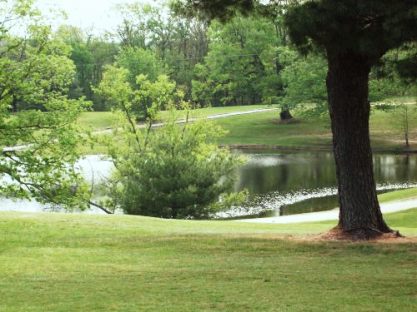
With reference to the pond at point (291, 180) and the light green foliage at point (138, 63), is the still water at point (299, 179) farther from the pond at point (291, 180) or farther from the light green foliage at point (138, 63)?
the light green foliage at point (138, 63)

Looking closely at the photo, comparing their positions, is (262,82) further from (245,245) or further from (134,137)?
(245,245)

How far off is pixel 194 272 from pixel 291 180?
1099 inches

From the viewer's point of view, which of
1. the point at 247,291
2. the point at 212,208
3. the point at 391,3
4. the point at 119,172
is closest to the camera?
the point at 247,291

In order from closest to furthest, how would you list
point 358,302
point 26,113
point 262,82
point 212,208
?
1. point 358,302
2. point 26,113
3. point 212,208
4. point 262,82

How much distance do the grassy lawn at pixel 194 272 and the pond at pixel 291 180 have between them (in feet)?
50.9

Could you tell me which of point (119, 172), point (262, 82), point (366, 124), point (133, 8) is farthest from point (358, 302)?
point (133, 8)

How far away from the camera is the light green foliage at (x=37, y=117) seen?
Result: 15086 millimetres

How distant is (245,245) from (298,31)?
376cm

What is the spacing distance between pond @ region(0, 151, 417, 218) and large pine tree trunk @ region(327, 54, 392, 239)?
1530cm

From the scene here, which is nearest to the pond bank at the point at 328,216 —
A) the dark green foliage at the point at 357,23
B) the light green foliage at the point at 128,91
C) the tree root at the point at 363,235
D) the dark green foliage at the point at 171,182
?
the dark green foliage at the point at 171,182

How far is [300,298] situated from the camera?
6746mm

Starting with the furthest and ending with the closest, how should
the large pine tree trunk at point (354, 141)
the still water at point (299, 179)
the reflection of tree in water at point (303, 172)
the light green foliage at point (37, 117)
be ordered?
the reflection of tree in water at point (303, 172) → the still water at point (299, 179) → the light green foliage at point (37, 117) → the large pine tree trunk at point (354, 141)

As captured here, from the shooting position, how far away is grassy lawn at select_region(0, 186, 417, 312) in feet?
21.9

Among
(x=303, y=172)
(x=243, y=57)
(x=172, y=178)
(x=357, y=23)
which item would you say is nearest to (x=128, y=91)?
(x=303, y=172)
